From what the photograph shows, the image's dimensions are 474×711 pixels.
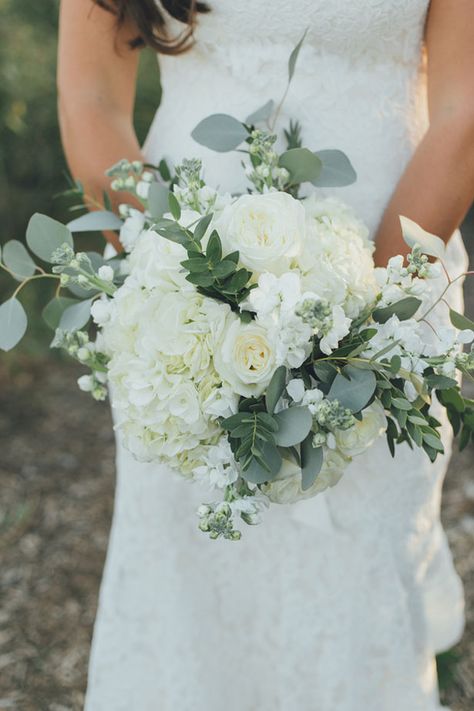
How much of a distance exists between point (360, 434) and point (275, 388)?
6.4 inches

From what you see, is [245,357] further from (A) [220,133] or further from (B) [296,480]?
(A) [220,133]

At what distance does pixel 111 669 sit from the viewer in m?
1.72

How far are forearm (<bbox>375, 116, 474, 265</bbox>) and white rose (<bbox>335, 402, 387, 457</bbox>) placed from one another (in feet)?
1.16

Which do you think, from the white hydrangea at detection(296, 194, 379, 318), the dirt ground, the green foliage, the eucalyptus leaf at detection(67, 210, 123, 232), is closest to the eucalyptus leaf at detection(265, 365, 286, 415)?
the white hydrangea at detection(296, 194, 379, 318)

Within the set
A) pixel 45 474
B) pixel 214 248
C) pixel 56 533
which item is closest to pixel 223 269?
pixel 214 248

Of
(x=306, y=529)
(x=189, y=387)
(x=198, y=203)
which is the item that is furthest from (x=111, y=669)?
(x=198, y=203)

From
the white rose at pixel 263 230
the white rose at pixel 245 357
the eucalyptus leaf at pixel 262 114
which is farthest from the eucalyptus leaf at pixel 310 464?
the eucalyptus leaf at pixel 262 114

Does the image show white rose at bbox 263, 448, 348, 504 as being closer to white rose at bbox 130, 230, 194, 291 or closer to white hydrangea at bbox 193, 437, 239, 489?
white hydrangea at bbox 193, 437, 239, 489

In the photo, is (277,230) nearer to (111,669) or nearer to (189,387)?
(189,387)

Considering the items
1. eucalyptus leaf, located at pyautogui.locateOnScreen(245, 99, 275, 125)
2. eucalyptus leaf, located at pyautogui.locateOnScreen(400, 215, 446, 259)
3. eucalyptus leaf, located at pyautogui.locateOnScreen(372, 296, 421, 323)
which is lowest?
eucalyptus leaf, located at pyautogui.locateOnScreen(372, 296, 421, 323)

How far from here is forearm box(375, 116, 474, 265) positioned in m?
1.24

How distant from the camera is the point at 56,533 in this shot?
273 cm

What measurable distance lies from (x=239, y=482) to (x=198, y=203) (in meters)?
0.38

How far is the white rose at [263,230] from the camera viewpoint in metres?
1.00
